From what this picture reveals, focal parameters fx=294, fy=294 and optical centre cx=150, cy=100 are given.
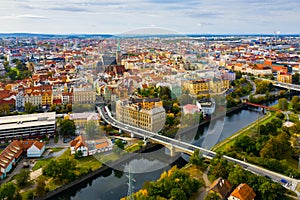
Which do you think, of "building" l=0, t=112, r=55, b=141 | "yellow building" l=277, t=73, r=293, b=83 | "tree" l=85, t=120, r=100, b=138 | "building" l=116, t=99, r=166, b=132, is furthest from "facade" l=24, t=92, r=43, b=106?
"yellow building" l=277, t=73, r=293, b=83

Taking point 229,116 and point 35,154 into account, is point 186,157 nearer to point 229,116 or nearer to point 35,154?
point 35,154

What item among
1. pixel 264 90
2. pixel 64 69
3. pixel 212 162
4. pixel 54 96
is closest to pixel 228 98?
pixel 264 90

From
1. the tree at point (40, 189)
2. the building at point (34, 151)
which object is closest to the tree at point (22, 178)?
the tree at point (40, 189)

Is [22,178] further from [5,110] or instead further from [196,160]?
[5,110]

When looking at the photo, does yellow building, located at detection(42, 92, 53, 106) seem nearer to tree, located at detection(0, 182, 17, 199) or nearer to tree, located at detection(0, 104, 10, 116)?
tree, located at detection(0, 104, 10, 116)

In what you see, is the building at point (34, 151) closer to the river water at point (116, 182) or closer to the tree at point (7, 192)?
the river water at point (116, 182)

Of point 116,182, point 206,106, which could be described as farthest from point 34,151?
point 206,106
